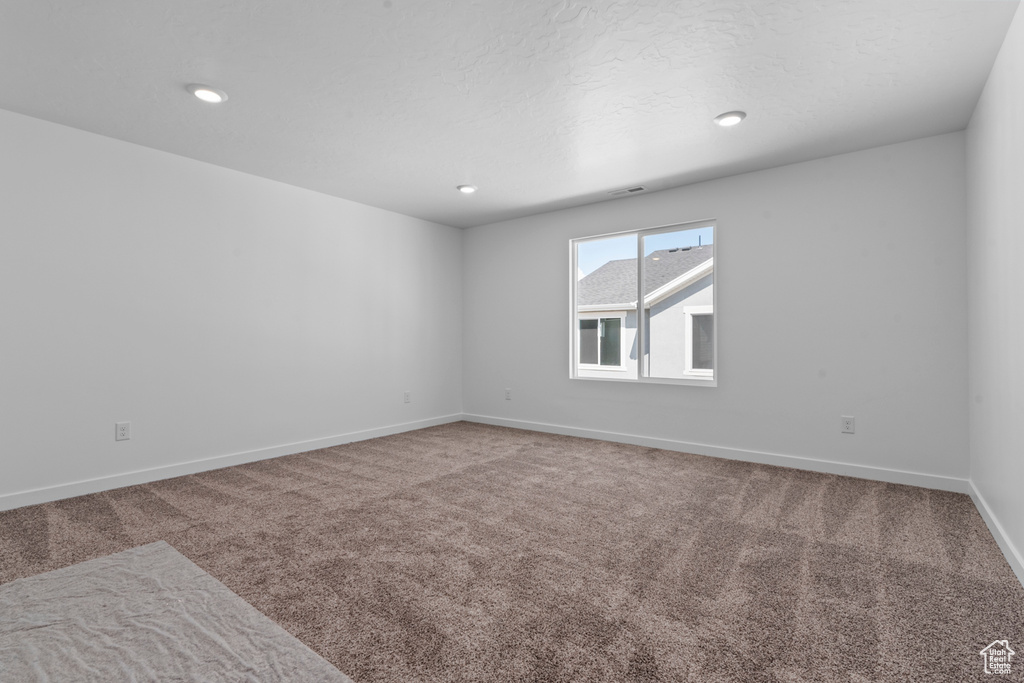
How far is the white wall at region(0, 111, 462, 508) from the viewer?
2932 millimetres

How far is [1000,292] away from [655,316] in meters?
2.55

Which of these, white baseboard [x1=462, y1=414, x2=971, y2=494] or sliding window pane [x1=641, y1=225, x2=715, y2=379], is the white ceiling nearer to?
sliding window pane [x1=641, y1=225, x2=715, y2=379]

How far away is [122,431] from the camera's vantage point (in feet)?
10.8

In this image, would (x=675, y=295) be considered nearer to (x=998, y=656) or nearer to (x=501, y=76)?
(x=501, y=76)

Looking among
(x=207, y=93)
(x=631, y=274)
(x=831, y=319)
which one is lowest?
(x=831, y=319)

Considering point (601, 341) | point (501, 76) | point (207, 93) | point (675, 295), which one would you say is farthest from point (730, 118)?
point (207, 93)

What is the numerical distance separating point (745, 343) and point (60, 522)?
4771 mm

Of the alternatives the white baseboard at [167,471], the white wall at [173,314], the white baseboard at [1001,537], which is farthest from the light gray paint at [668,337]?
the white baseboard at [167,471]

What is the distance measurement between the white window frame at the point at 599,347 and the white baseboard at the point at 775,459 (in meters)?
0.68

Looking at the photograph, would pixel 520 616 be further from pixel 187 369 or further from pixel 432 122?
pixel 187 369

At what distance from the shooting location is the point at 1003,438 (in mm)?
2271

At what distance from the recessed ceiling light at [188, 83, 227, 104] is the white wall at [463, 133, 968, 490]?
3346 millimetres

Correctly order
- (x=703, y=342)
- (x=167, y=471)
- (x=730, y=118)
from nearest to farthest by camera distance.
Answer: (x=730, y=118) → (x=167, y=471) → (x=703, y=342)

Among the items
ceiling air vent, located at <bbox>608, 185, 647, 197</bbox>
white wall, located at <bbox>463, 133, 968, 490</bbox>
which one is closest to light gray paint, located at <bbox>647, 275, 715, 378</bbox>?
white wall, located at <bbox>463, 133, 968, 490</bbox>
